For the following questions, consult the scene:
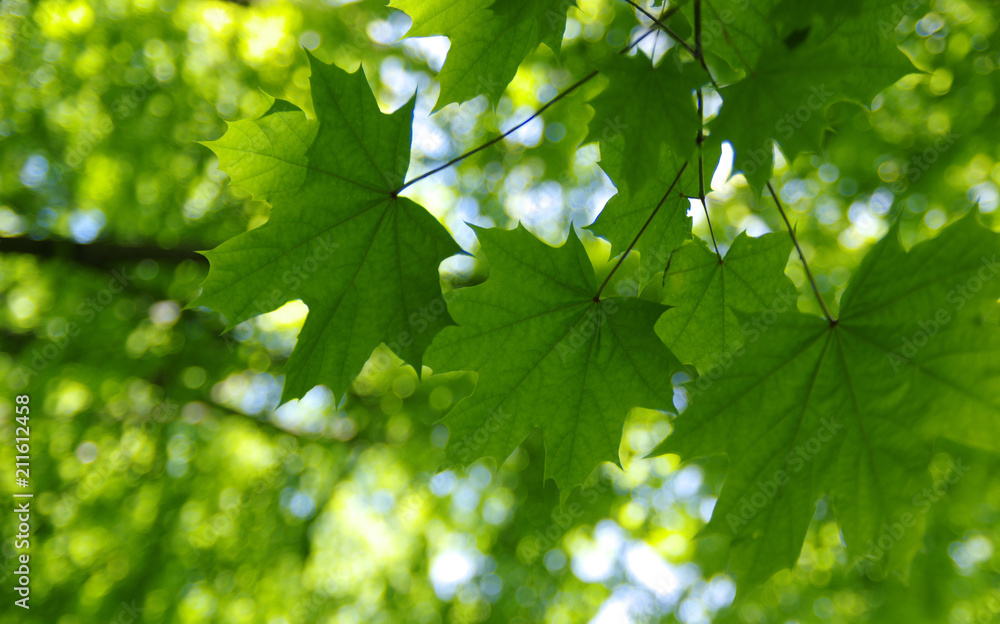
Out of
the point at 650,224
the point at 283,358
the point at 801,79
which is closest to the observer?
the point at 801,79

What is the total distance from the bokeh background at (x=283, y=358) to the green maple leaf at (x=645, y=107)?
4002 mm

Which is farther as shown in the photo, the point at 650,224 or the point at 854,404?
the point at 650,224

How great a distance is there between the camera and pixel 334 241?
6.34 ft

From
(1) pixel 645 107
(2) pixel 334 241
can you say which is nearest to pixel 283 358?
(2) pixel 334 241

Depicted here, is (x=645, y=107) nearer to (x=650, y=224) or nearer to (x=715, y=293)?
(x=650, y=224)

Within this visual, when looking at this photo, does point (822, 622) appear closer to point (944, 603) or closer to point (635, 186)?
point (944, 603)

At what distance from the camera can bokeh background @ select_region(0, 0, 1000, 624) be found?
5.48 meters

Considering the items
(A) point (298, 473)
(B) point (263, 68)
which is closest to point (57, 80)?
(B) point (263, 68)

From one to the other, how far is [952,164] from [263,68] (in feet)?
25.8

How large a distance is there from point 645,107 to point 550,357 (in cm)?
84

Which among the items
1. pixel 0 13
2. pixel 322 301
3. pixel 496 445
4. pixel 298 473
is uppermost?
pixel 0 13

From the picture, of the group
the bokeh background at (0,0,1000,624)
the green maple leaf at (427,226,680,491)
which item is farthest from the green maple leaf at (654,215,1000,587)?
the bokeh background at (0,0,1000,624)

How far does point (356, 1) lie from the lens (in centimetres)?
669

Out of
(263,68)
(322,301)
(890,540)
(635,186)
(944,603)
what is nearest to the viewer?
(635,186)
